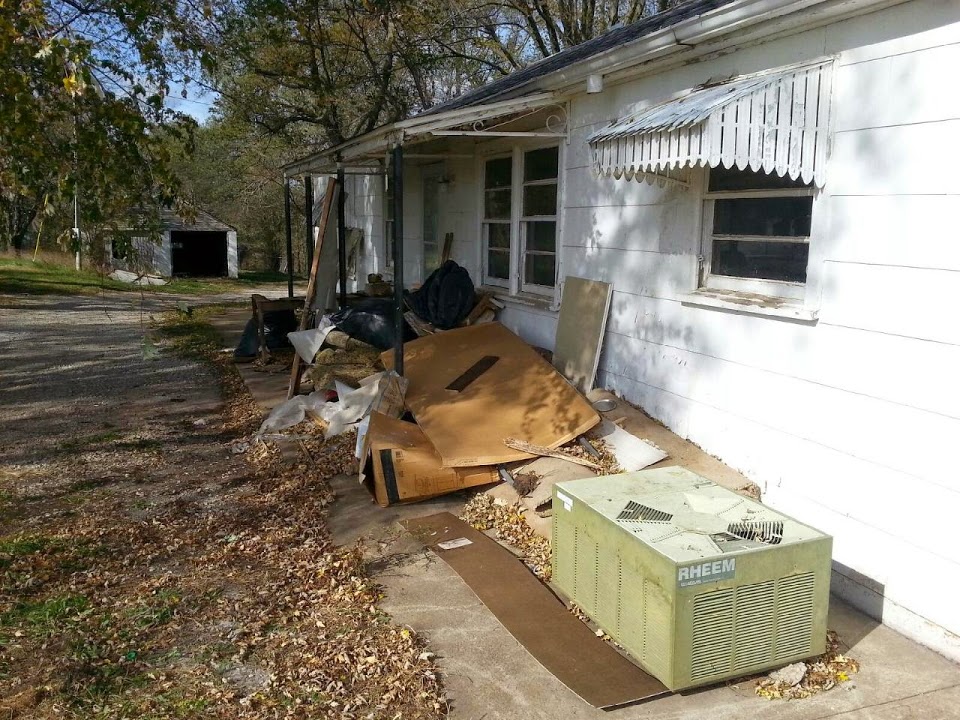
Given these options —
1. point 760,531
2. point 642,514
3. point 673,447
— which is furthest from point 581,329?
point 760,531

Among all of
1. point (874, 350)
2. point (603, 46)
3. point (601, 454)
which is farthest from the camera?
point (603, 46)

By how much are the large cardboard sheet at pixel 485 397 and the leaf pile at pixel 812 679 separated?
2.44m

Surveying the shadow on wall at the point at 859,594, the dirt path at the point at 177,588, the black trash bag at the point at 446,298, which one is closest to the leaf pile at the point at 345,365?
the black trash bag at the point at 446,298

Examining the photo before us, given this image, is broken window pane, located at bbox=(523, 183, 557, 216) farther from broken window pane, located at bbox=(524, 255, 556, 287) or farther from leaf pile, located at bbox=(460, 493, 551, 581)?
leaf pile, located at bbox=(460, 493, 551, 581)

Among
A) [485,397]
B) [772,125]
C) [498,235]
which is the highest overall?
[772,125]

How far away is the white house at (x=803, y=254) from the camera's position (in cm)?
365

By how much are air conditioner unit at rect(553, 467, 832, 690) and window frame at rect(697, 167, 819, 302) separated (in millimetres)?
1517

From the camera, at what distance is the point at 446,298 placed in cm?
852

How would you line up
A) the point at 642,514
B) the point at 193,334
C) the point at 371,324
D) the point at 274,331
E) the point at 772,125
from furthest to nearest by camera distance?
the point at 193,334 < the point at 274,331 < the point at 371,324 < the point at 772,125 < the point at 642,514

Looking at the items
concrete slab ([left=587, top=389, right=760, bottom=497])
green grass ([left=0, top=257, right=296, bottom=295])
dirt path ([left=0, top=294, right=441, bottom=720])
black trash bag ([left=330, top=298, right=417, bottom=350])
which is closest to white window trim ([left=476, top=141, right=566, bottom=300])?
black trash bag ([left=330, top=298, right=417, bottom=350])

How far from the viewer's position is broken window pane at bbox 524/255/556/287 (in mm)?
7621

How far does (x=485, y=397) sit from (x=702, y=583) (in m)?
3.36

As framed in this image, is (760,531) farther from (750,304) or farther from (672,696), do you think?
(750,304)

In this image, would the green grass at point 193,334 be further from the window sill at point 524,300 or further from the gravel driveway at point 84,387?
the window sill at point 524,300
